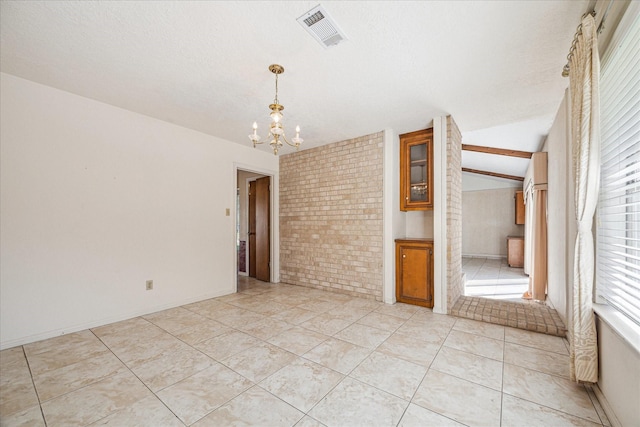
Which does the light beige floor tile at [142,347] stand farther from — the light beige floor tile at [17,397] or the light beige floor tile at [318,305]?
the light beige floor tile at [318,305]

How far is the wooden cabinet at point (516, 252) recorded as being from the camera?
23.9 feet

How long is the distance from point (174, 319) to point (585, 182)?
→ 4.06 meters

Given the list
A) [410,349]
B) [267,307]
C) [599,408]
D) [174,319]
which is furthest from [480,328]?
[174,319]

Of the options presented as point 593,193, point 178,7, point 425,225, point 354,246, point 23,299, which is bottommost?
point 23,299

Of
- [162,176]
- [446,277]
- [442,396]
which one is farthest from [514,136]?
[162,176]

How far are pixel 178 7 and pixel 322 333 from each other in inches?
118

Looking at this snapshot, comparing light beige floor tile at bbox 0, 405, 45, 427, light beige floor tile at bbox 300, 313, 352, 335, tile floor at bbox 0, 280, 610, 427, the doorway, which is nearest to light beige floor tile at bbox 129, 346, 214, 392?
tile floor at bbox 0, 280, 610, 427

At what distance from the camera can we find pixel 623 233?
164 centimetres

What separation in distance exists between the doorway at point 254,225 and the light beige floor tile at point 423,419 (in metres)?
3.95

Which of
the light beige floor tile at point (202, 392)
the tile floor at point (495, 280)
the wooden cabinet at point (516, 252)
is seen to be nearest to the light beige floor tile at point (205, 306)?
the light beige floor tile at point (202, 392)

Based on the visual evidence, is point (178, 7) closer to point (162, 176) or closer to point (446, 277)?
point (162, 176)

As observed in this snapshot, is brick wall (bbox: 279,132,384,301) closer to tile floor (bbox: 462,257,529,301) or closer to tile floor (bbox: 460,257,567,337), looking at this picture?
tile floor (bbox: 460,257,567,337)

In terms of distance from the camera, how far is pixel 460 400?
5.69 ft

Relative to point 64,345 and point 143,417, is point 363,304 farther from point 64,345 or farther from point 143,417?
point 64,345
